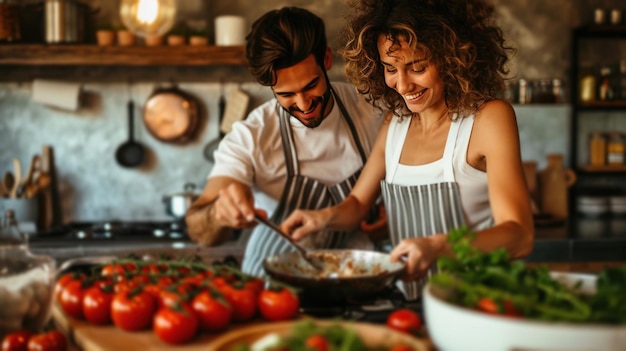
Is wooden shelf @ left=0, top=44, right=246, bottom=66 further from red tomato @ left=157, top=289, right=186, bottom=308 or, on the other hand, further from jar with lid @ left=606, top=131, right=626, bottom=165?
red tomato @ left=157, top=289, right=186, bottom=308

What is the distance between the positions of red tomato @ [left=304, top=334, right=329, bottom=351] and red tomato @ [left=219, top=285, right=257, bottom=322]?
1.40ft

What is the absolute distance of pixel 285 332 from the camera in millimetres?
1360

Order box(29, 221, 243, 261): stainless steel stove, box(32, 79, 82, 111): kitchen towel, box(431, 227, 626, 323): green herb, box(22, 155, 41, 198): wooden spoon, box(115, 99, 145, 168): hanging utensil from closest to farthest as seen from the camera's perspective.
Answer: box(431, 227, 626, 323): green herb
box(29, 221, 243, 261): stainless steel stove
box(22, 155, 41, 198): wooden spoon
box(32, 79, 82, 111): kitchen towel
box(115, 99, 145, 168): hanging utensil

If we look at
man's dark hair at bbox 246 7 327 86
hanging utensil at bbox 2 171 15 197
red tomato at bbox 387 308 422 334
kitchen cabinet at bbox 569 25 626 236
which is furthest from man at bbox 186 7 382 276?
kitchen cabinet at bbox 569 25 626 236

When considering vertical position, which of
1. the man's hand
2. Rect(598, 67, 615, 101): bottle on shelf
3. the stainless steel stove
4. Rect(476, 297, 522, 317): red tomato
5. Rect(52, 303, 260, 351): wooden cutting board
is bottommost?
the stainless steel stove

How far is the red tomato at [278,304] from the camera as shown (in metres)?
1.52

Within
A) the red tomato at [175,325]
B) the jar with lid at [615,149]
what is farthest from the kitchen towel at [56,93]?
the jar with lid at [615,149]

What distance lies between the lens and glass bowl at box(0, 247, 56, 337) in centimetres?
145

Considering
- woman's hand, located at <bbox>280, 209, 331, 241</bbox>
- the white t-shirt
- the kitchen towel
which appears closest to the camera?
woman's hand, located at <bbox>280, 209, 331, 241</bbox>

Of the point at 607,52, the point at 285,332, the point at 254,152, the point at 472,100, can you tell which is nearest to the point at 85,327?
the point at 285,332

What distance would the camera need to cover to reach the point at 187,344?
141cm

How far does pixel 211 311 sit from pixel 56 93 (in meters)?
3.54

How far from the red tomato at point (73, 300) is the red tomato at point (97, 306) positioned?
0.03 m

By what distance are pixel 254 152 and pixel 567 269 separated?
240cm
